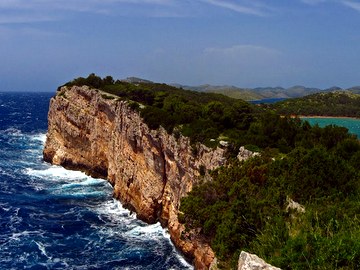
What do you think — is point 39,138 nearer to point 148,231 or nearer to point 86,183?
point 86,183

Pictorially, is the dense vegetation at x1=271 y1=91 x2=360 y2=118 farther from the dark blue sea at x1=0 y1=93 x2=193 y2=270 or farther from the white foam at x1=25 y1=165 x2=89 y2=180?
the dark blue sea at x1=0 y1=93 x2=193 y2=270

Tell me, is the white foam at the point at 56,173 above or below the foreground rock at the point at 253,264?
below

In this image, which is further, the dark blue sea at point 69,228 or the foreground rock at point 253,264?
the dark blue sea at point 69,228

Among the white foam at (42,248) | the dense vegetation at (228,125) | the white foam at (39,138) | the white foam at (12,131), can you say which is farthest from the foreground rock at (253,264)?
the white foam at (12,131)

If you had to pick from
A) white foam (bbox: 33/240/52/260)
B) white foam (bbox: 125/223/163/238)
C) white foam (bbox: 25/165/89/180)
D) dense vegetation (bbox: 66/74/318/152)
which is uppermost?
dense vegetation (bbox: 66/74/318/152)

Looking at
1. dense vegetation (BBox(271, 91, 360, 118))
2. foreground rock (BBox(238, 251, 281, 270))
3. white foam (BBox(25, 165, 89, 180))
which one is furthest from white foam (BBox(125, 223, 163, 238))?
dense vegetation (BBox(271, 91, 360, 118))

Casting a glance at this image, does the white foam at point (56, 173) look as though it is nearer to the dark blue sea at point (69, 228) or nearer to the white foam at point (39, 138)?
the dark blue sea at point (69, 228)

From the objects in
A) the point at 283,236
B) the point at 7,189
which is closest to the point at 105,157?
the point at 7,189
